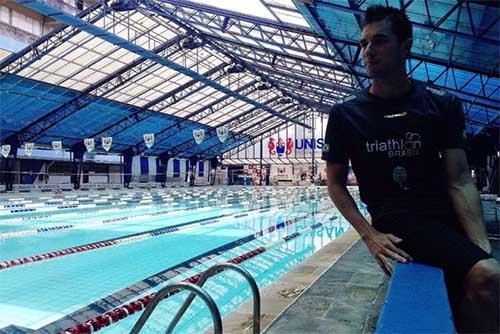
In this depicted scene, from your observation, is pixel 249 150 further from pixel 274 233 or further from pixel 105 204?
pixel 274 233

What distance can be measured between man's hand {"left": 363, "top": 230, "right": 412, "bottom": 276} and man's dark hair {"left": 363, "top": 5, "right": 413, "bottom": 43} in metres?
0.69

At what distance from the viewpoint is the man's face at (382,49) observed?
4.72 ft

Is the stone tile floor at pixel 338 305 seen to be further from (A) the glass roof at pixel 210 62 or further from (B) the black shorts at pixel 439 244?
(A) the glass roof at pixel 210 62

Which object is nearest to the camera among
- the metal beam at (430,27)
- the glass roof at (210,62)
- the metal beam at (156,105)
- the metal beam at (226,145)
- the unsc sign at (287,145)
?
→ the metal beam at (430,27)

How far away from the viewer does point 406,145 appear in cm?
139

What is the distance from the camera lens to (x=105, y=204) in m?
14.5

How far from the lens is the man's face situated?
1.44 meters

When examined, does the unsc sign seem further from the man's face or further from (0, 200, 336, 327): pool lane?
the man's face

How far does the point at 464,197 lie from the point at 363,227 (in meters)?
0.35

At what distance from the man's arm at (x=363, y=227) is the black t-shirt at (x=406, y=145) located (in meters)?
0.07

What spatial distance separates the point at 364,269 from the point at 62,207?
1156 cm

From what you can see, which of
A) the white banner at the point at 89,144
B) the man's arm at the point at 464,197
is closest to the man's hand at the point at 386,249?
the man's arm at the point at 464,197

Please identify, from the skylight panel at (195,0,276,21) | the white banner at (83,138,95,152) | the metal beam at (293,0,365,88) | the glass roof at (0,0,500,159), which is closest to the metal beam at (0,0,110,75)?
the glass roof at (0,0,500,159)

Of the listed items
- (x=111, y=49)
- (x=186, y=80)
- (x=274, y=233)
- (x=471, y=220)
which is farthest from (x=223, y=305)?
(x=186, y=80)
